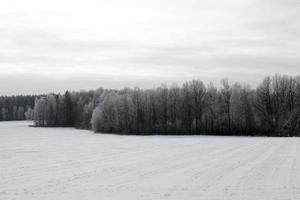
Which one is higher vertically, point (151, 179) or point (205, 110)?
point (205, 110)

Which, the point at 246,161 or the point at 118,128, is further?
the point at 118,128

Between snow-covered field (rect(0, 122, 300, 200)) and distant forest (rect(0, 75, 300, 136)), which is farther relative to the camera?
distant forest (rect(0, 75, 300, 136))

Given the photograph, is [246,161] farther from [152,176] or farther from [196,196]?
[196,196]

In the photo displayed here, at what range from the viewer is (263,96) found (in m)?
102

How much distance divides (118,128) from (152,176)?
259 feet

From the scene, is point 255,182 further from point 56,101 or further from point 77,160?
point 56,101

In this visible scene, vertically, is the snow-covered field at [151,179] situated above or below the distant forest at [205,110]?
below

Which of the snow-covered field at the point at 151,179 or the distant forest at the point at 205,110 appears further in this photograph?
the distant forest at the point at 205,110

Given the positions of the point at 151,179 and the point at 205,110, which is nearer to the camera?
the point at 151,179

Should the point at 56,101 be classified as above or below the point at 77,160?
above

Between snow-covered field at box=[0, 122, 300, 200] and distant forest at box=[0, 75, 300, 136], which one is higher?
distant forest at box=[0, 75, 300, 136]

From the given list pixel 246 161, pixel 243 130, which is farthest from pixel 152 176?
pixel 243 130

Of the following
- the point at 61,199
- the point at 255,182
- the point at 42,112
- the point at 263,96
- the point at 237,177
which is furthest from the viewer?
the point at 42,112

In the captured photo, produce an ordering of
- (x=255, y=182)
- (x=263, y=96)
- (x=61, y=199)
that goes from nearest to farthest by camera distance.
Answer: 1. (x=61, y=199)
2. (x=255, y=182)
3. (x=263, y=96)
